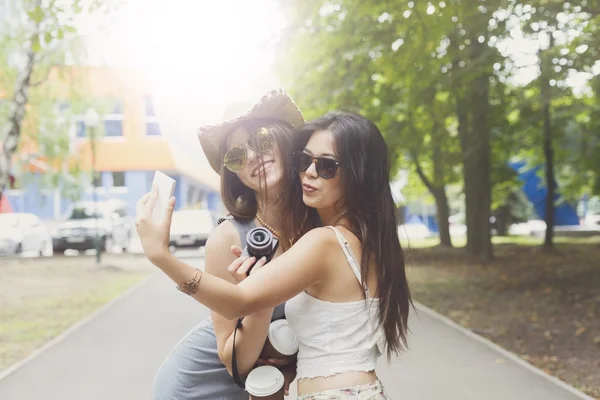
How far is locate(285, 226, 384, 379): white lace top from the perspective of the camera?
230cm

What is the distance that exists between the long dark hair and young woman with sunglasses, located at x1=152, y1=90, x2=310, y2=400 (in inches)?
11.2

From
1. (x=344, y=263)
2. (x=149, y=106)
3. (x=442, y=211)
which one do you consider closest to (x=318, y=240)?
(x=344, y=263)

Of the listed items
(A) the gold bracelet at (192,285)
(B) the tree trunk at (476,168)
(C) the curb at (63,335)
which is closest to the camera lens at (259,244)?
(A) the gold bracelet at (192,285)

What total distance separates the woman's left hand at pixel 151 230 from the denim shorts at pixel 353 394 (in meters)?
0.65

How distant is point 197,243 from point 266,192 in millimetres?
29802

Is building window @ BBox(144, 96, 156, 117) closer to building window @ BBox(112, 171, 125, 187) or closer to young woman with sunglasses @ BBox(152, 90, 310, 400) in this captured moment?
building window @ BBox(112, 171, 125, 187)

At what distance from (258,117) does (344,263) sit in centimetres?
72

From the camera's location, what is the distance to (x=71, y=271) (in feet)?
74.5

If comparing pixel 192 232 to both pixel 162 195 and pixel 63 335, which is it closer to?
pixel 63 335

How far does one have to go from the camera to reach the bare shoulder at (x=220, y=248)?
2484 mm

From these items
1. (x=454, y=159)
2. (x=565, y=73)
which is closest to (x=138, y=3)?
(x=565, y=73)

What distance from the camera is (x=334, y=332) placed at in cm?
231

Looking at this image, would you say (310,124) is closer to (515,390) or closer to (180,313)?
(515,390)

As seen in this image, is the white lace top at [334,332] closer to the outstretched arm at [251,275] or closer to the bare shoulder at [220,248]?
the outstretched arm at [251,275]
